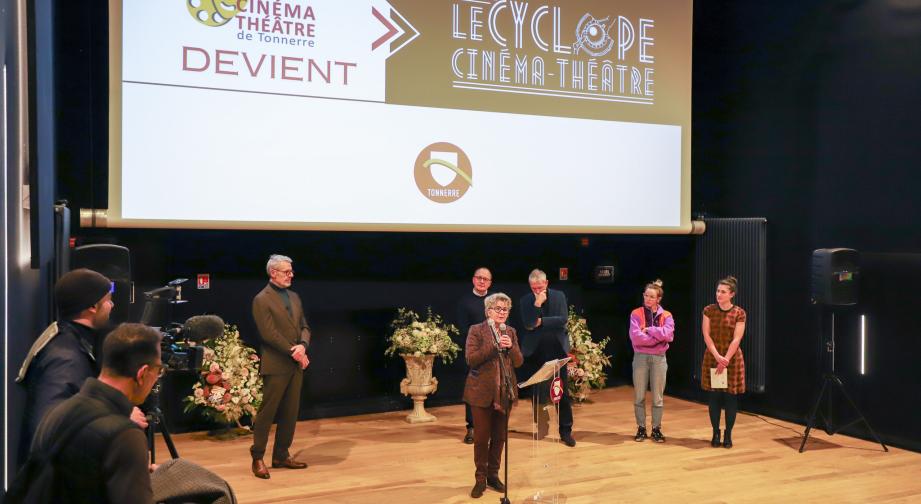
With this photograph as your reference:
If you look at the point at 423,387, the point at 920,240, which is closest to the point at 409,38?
the point at 423,387

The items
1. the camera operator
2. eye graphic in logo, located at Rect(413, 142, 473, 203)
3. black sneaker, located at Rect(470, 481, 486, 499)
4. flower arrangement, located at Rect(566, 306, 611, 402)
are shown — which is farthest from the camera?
flower arrangement, located at Rect(566, 306, 611, 402)

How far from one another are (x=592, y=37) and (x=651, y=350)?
2.95m

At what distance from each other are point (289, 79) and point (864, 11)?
4819 millimetres

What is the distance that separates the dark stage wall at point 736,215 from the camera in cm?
732

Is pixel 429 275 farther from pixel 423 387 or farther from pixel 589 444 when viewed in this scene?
pixel 589 444

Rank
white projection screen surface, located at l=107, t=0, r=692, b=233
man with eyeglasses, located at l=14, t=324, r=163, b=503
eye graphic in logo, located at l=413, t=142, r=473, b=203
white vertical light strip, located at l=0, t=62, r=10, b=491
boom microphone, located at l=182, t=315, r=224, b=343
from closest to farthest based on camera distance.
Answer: man with eyeglasses, located at l=14, t=324, r=163, b=503 → white vertical light strip, located at l=0, t=62, r=10, b=491 → boom microphone, located at l=182, t=315, r=224, b=343 → white projection screen surface, located at l=107, t=0, r=692, b=233 → eye graphic in logo, located at l=413, t=142, r=473, b=203

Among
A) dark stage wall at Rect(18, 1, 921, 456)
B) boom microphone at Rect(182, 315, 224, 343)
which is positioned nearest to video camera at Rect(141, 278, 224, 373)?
boom microphone at Rect(182, 315, 224, 343)

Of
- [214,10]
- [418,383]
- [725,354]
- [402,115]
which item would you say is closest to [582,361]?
[418,383]

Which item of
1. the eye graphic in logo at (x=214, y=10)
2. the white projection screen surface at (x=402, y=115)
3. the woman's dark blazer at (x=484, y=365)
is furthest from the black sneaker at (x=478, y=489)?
the eye graphic in logo at (x=214, y=10)

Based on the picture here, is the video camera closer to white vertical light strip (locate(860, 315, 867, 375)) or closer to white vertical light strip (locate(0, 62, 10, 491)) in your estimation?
white vertical light strip (locate(0, 62, 10, 491))

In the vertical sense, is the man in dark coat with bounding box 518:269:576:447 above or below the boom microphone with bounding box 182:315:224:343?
below

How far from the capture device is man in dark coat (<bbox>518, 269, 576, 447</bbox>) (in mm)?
→ 6926

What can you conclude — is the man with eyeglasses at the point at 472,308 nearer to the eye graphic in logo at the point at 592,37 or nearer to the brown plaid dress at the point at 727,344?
the brown plaid dress at the point at 727,344

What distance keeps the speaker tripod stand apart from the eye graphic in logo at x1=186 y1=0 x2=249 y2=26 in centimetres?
542
